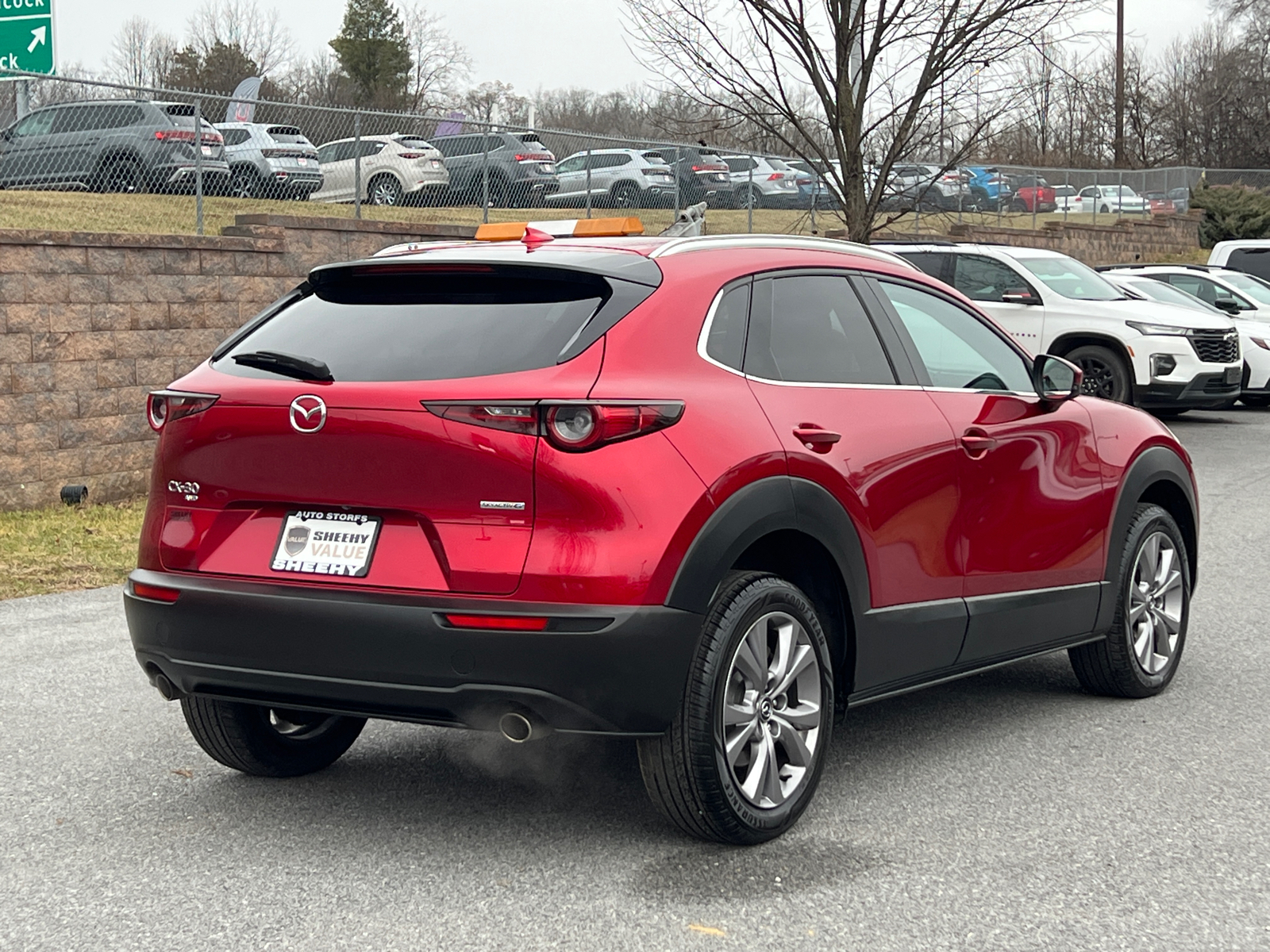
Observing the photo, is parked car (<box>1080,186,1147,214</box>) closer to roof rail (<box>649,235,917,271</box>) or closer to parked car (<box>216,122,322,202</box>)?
parked car (<box>216,122,322,202</box>)

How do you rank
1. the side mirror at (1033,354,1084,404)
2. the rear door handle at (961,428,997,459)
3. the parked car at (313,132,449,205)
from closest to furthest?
the rear door handle at (961,428,997,459) → the side mirror at (1033,354,1084,404) → the parked car at (313,132,449,205)

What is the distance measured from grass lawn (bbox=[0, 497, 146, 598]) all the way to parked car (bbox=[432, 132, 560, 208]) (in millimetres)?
6583

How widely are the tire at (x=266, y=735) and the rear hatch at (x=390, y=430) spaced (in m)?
0.67

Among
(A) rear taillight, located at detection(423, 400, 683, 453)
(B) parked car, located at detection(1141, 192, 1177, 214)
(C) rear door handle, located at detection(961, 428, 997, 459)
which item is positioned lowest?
(C) rear door handle, located at detection(961, 428, 997, 459)

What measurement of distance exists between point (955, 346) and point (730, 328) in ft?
4.34

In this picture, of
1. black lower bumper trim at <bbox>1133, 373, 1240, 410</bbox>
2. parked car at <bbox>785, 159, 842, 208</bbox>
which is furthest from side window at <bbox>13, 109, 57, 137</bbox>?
parked car at <bbox>785, 159, 842, 208</bbox>

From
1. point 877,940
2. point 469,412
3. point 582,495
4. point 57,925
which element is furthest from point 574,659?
point 57,925

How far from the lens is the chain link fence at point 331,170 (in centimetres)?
1283

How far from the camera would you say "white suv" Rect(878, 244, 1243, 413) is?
1695 centimetres

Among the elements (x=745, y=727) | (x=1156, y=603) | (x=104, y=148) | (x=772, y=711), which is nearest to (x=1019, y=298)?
(x=104, y=148)

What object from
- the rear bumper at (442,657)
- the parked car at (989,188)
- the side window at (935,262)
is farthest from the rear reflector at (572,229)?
the parked car at (989,188)

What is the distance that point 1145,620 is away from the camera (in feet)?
20.2

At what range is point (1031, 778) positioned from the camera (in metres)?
4.97

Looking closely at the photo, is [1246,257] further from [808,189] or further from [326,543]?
[326,543]
